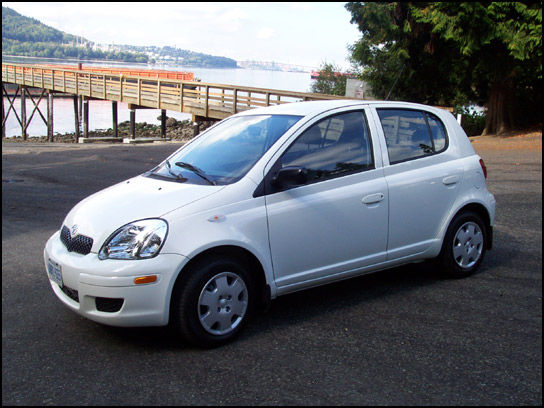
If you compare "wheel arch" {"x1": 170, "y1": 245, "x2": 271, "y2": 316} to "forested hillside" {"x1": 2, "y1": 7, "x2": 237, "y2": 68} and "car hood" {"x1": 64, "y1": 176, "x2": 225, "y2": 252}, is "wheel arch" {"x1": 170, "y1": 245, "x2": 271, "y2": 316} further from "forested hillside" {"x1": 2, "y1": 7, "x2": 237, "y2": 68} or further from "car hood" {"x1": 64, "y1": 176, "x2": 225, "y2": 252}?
"forested hillside" {"x1": 2, "y1": 7, "x2": 237, "y2": 68}

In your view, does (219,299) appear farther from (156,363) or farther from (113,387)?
(113,387)

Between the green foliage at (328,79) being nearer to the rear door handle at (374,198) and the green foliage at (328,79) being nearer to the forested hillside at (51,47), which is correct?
the rear door handle at (374,198)

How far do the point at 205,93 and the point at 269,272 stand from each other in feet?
77.7

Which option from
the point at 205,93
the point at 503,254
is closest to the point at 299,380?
the point at 503,254

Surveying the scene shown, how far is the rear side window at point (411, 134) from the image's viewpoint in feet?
17.7

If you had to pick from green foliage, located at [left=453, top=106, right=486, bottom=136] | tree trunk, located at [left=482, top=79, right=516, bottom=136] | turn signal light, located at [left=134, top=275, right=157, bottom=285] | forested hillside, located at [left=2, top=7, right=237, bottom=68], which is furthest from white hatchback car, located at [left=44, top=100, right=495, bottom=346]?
forested hillside, located at [left=2, top=7, right=237, bottom=68]

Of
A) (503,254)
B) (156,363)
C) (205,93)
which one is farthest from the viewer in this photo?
(205,93)

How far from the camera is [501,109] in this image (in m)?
25.3

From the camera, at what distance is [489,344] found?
4.38 metres

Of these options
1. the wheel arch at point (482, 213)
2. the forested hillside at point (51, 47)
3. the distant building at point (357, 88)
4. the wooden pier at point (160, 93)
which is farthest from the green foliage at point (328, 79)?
the forested hillside at point (51, 47)

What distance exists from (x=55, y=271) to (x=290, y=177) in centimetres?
183

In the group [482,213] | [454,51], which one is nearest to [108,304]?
[482,213]

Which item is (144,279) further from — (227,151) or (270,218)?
(227,151)

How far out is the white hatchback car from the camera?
4145mm
